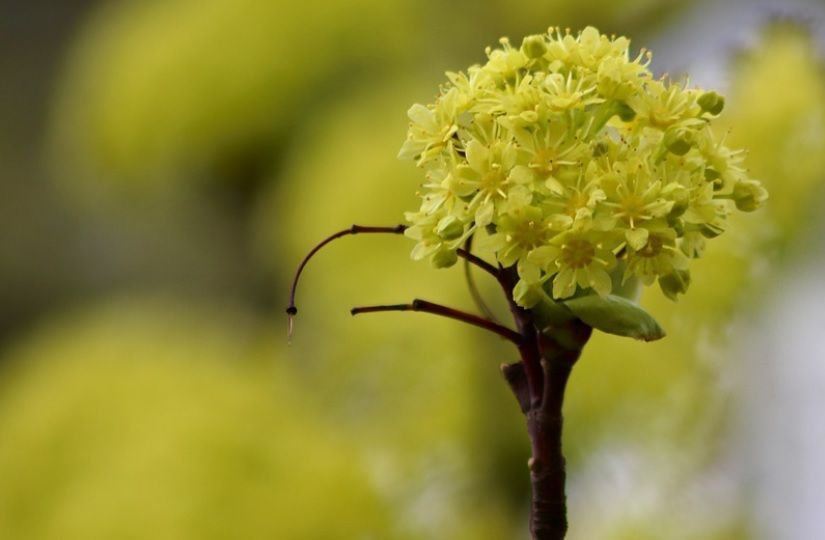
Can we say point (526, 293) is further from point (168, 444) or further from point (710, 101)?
point (168, 444)

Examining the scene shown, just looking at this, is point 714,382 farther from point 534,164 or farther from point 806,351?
point 534,164

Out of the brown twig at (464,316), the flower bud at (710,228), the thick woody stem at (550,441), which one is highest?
the flower bud at (710,228)

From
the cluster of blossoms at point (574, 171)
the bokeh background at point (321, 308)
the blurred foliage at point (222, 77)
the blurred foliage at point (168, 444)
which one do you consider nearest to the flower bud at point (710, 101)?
the cluster of blossoms at point (574, 171)

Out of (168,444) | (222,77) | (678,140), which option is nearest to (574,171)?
(678,140)

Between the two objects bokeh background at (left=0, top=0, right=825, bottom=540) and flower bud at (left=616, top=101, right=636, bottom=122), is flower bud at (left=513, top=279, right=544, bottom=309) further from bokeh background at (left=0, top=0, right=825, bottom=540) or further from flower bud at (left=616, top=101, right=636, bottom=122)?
bokeh background at (left=0, top=0, right=825, bottom=540)

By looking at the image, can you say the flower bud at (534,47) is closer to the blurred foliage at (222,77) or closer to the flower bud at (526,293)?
the flower bud at (526,293)

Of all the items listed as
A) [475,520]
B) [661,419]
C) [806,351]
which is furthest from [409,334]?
[806,351]

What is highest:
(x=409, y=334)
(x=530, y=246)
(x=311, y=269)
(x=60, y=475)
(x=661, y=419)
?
(x=311, y=269)

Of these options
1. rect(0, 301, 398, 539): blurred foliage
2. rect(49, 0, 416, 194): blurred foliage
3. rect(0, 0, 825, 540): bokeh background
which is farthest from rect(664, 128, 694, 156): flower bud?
rect(49, 0, 416, 194): blurred foliage
